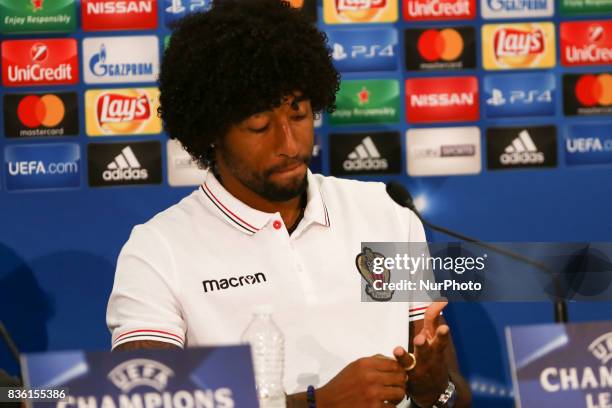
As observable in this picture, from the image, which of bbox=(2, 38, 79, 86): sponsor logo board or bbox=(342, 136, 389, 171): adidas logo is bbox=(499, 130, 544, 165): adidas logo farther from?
bbox=(2, 38, 79, 86): sponsor logo board

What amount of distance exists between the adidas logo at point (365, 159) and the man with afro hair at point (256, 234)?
74 cm

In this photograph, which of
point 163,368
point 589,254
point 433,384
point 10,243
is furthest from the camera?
point 10,243

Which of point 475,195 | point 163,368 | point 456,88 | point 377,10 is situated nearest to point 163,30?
point 377,10

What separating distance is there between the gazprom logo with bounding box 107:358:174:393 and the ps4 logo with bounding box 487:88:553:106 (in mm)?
1777

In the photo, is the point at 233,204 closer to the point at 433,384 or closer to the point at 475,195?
the point at 433,384

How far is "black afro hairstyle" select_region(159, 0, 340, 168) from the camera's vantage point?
65.9 inches

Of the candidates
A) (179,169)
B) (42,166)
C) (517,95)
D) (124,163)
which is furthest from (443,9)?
(42,166)

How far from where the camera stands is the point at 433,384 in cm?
144

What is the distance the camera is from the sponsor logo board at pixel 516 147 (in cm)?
257

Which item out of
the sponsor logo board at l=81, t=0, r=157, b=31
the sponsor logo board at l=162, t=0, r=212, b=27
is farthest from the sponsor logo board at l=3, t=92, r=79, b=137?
the sponsor logo board at l=162, t=0, r=212, b=27

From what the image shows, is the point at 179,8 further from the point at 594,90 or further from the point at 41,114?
the point at 594,90

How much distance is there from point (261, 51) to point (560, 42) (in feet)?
4.09

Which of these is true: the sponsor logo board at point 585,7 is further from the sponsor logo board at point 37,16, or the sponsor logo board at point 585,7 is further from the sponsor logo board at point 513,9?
the sponsor logo board at point 37,16

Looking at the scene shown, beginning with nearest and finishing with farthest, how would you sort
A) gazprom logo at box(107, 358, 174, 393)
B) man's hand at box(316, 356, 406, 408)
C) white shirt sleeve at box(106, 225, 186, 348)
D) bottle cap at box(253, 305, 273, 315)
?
1. gazprom logo at box(107, 358, 174, 393)
2. man's hand at box(316, 356, 406, 408)
3. bottle cap at box(253, 305, 273, 315)
4. white shirt sleeve at box(106, 225, 186, 348)
